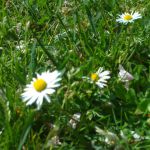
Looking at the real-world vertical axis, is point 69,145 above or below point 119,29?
below

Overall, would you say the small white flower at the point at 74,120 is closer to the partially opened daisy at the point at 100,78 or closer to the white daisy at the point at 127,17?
the partially opened daisy at the point at 100,78

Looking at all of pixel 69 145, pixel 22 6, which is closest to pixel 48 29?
pixel 22 6

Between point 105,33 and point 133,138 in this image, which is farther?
point 105,33

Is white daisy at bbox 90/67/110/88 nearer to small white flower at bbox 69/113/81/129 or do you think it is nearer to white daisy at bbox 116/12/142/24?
small white flower at bbox 69/113/81/129

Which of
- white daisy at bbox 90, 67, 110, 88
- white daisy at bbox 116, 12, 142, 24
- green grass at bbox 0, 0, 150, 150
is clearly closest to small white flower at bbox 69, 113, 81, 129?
green grass at bbox 0, 0, 150, 150

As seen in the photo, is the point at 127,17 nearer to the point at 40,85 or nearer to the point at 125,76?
the point at 125,76

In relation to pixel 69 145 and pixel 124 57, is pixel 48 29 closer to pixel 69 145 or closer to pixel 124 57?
pixel 124 57

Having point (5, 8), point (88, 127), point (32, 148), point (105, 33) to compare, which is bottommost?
point (32, 148)

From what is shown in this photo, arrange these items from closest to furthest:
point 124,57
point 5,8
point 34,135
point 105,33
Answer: point 34,135 → point 124,57 → point 105,33 → point 5,8
